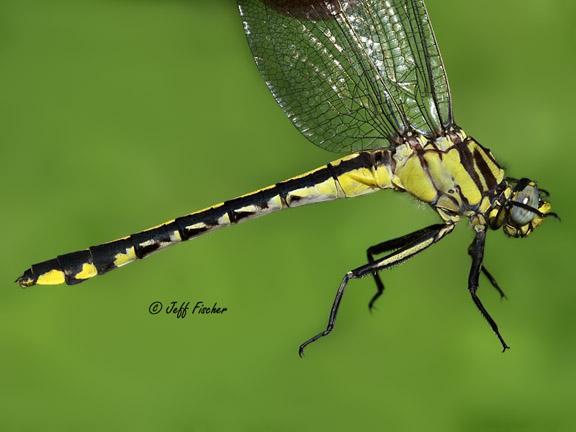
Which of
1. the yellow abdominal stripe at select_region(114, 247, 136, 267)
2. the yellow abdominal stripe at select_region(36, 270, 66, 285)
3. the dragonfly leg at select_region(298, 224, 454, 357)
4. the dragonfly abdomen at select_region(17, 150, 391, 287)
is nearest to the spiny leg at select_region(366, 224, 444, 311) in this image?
the dragonfly leg at select_region(298, 224, 454, 357)

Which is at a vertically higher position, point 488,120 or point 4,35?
point 4,35

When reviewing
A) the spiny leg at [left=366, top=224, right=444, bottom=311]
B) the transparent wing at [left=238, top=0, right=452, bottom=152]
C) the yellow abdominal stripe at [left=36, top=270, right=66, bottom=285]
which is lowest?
the spiny leg at [left=366, top=224, right=444, bottom=311]

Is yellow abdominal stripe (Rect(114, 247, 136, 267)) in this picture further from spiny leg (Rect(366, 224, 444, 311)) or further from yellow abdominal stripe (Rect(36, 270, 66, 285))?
spiny leg (Rect(366, 224, 444, 311))

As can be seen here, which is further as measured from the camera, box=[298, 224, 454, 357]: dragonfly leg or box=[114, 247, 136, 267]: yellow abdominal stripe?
box=[114, 247, 136, 267]: yellow abdominal stripe

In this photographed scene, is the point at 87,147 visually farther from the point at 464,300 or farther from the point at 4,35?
the point at 464,300

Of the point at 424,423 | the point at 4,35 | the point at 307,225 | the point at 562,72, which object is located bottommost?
the point at 424,423

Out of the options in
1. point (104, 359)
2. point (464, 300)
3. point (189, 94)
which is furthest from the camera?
point (189, 94)

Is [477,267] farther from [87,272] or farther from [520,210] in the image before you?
[87,272]

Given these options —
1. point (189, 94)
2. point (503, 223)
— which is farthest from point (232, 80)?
point (503, 223)
